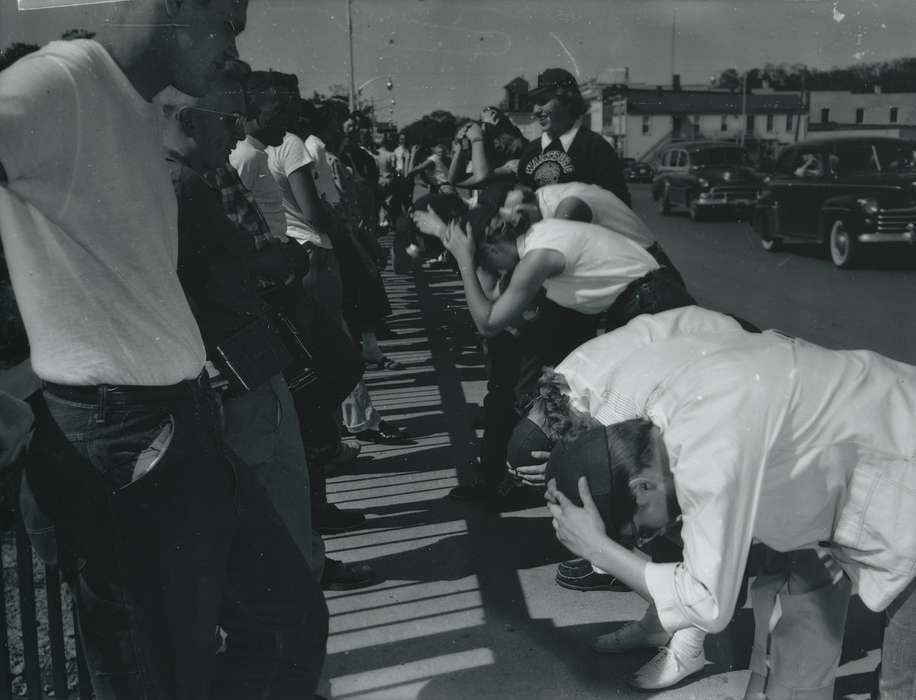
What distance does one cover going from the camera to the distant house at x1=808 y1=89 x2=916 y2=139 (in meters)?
8.86

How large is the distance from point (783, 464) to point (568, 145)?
3610 mm

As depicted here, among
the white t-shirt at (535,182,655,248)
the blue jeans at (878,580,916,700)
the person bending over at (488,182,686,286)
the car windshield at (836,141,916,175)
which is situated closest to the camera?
the blue jeans at (878,580,916,700)

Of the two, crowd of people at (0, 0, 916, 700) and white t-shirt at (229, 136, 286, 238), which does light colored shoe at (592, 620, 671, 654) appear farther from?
white t-shirt at (229, 136, 286, 238)

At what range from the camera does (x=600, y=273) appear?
3.61 m

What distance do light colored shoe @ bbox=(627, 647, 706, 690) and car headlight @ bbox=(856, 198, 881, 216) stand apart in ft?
33.7

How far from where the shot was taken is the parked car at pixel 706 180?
64.8 feet

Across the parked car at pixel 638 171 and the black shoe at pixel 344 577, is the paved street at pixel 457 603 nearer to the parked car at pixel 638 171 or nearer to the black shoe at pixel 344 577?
the black shoe at pixel 344 577

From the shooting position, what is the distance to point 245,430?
2.45 metres

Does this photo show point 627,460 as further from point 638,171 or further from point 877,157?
point 638,171

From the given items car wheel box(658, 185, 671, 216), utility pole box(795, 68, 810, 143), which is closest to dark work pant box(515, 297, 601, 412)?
utility pole box(795, 68, 810, 143)

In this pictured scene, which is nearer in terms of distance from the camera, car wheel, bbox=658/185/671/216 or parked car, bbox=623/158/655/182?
car wheel, bbox=658/185/671/216

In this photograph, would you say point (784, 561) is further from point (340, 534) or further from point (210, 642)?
point (340, 534)

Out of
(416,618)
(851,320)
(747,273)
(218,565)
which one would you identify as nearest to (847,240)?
(747,273)

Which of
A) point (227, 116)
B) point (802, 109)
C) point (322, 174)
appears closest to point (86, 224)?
point (227, 116)
